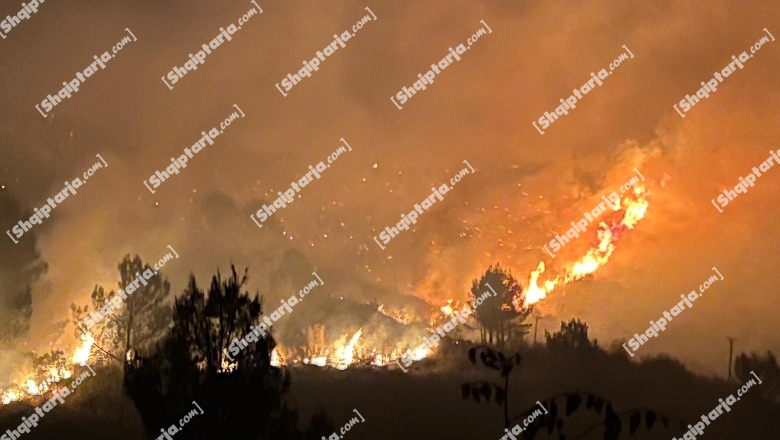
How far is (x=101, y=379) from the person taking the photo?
8.45 m

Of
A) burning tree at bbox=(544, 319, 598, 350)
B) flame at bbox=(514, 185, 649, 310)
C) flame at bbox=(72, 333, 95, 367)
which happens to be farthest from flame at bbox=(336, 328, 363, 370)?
flame at bbox=(72, 333, 95, 367)

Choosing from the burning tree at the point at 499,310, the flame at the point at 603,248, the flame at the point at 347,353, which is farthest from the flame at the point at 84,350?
the flame at the point at 603,248

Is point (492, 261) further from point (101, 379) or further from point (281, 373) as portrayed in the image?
point (101, 379)

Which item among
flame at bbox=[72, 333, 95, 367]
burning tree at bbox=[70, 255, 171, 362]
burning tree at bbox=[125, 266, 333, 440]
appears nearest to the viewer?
burning tree at bbox=[125, 266, 333, 440]

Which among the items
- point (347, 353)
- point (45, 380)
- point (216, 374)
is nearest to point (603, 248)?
point (347, 353)

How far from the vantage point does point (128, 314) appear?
8.80 m

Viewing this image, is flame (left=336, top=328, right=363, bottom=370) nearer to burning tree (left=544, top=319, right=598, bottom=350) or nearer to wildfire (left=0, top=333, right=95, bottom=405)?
burning tree (left=544, top=319, right=598, bottom=350)

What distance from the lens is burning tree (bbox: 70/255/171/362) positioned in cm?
864

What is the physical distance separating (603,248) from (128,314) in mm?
7574

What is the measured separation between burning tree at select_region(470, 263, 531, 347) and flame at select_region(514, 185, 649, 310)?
155mm

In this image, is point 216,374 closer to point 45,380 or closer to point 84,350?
point 84,350

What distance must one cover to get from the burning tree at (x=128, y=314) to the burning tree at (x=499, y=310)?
482 cm

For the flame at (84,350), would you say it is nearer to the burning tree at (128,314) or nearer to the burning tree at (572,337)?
the burning tree at (128,314)

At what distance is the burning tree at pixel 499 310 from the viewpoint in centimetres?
841
